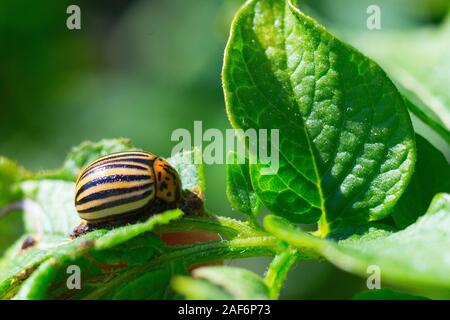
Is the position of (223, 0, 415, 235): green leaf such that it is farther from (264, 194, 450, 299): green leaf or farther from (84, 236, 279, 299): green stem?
(264, 194, 450, 299): green leaf

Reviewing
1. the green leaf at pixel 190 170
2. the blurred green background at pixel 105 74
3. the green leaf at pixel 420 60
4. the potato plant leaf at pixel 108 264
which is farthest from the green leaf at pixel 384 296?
the blurred green background at pixel 105 74

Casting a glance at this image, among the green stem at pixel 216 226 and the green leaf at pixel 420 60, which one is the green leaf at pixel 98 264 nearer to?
the green stem at pixel 216 226

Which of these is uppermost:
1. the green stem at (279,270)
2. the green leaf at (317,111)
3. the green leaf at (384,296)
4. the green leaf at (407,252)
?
the green leaf at (317,111)

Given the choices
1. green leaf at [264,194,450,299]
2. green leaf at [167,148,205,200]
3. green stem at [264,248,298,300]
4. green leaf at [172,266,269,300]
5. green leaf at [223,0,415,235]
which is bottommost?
green stem at [264,248,298,300]

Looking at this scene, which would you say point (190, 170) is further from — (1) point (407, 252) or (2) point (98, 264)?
(1) point (407, 252)

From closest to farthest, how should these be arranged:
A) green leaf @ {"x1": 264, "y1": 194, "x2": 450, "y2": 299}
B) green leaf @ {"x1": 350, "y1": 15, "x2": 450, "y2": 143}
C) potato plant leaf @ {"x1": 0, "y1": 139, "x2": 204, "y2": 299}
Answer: green leaf @ {"x1": 264, "y1": 194, "x2": 450, "y2": 299}, potato plant leaf @ {"x1": 0, "y1": 139, "x2": 204, "y2": 299}, green leaf @ {"x1": 350, "y1": 15, "x2": 450, "y2": 143}

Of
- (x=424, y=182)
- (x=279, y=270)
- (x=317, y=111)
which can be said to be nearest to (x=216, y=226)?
(x=279, y=270)

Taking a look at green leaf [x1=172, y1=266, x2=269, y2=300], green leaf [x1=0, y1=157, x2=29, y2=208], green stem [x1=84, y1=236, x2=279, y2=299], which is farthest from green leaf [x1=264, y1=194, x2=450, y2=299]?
green leaf [x1=0, y1=157, x2=29, y2=208]
